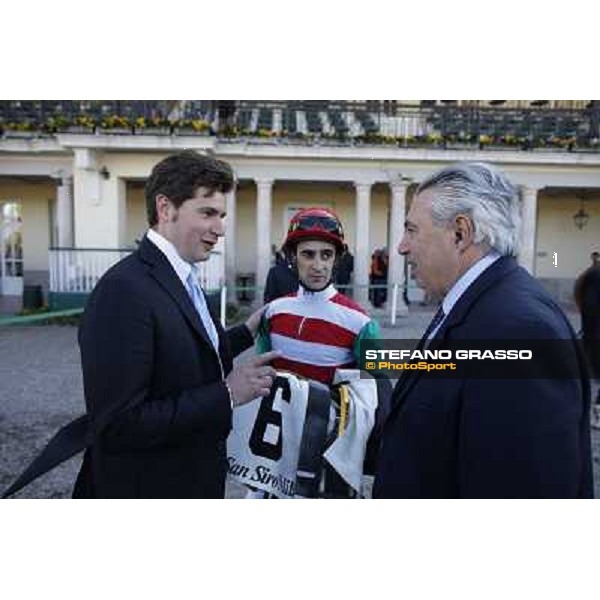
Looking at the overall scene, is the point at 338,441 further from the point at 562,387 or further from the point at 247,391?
the point at 562,387

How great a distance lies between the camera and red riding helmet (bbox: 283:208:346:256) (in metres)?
1.90

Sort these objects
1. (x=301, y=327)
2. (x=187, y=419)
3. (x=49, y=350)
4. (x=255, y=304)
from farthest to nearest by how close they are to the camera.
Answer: (x=255, y=304), (x=49, y=350), (x=301, y=327), (x=187, y=419)

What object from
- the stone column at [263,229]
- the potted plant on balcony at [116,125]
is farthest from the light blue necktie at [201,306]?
the stone column at [263,229]

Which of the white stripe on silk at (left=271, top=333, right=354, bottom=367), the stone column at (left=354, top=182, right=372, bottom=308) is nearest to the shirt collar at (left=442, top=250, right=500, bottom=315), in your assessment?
the white stripe on silk at (left=271, top=333, right=354, bottom=367)

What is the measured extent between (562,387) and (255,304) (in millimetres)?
9365

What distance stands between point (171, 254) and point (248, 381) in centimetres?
42

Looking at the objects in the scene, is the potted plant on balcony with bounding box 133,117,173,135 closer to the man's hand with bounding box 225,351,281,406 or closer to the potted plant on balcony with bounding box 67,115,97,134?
the potted plant on balcony with bounding box 67,115,97,134

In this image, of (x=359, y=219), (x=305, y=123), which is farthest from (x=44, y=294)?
(x=359, y=219)

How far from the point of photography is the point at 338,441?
175cm

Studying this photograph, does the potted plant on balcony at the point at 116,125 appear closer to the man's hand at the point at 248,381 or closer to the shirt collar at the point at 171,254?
the shirt collar at the point at 171,254

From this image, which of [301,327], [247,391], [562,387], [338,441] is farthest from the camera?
[301,327]

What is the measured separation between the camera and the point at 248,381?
1522 mm

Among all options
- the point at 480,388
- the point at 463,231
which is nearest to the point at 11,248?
the point at 463,231

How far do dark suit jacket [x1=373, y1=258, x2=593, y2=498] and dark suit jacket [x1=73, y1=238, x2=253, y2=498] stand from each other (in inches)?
21.5
